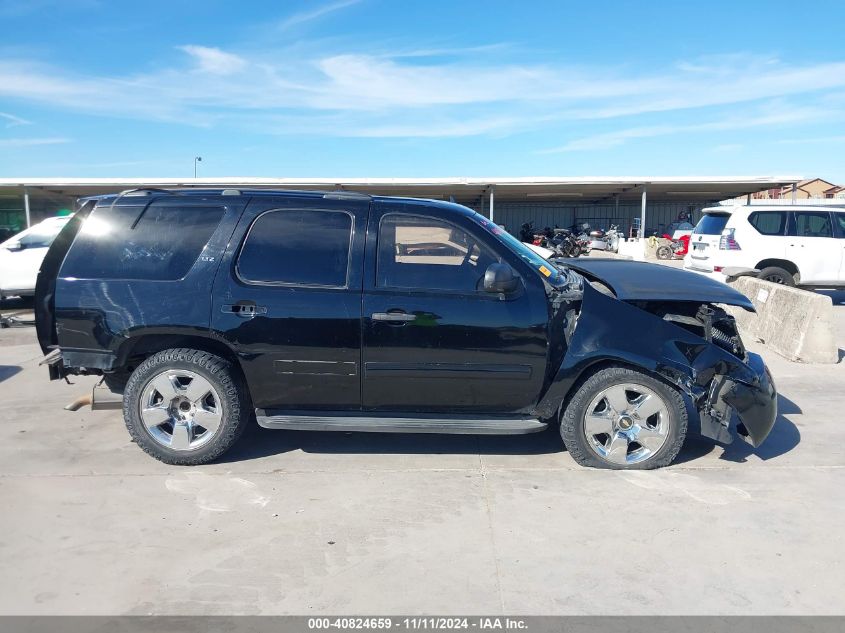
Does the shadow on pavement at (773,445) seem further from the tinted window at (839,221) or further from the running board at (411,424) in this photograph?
the tinted window at (839,221)

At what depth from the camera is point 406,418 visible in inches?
179

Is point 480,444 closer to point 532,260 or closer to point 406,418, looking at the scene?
point 406,418

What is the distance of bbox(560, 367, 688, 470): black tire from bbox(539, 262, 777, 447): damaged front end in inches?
2.7

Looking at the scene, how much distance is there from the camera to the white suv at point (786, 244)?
11.7 metres

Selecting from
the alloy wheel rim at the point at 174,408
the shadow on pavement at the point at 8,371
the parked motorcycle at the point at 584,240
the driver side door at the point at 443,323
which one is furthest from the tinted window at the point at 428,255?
the parked motorcycle at the point at 584,240

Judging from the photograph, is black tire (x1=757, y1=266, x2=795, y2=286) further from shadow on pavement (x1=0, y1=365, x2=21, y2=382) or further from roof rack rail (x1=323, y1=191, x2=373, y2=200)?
shadow on pavement (x1=0, y1=365, x2=21, y2=382)

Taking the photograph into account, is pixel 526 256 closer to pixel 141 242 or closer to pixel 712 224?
pixel 141 242

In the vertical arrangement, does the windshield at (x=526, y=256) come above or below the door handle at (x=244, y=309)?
above

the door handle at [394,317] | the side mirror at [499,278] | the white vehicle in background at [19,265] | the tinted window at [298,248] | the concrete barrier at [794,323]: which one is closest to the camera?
the side mirror at [499,278]

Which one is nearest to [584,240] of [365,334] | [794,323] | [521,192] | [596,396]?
[521,192]

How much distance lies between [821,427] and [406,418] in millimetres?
3520

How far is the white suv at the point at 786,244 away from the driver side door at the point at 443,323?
8693 millimetres

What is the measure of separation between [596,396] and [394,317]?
145 centimetres
